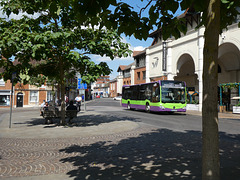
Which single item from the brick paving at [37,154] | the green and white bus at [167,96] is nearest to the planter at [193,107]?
the green and white bus at [167,96]

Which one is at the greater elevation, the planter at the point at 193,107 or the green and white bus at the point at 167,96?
the green and white bus at the point at 167,96

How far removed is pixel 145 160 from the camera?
16.4 feet

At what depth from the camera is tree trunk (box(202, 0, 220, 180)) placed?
2.32 meters

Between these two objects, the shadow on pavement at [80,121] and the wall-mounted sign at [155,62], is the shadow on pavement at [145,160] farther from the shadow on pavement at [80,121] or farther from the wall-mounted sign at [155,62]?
the wall-mounted sign at [155,62]

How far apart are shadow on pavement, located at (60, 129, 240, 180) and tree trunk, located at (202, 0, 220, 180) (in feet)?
5.51

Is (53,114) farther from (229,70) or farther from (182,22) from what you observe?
(229,70)

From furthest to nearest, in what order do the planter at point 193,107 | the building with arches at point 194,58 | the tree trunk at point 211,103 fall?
the planter at point 193,107 < the building with arches at point 194,58 < the tree trunk at point 211,103

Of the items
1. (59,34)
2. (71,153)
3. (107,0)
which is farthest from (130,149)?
(59,34)

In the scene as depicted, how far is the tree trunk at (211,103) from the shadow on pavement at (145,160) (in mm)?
1679

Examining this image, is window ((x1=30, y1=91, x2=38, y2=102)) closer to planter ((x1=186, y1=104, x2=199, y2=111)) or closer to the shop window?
the shop window

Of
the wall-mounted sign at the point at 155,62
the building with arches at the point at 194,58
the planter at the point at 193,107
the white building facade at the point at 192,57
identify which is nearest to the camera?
the white building facade at the point at 192,57

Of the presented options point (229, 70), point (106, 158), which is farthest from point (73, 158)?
point (229, 70)

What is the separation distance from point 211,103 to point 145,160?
3124 millimetres

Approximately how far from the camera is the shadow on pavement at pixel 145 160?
405cm
